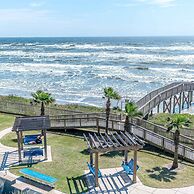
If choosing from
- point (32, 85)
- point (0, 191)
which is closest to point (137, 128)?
point (0, 191)

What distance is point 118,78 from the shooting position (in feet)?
187

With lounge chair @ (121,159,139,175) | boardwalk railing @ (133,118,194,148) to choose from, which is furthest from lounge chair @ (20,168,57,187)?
boardwalk railing @ (133,118,194,148)

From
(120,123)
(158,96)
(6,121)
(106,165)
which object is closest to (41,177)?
(106,165)

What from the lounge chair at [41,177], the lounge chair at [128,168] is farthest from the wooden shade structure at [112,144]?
the lounge chair at [41,177]

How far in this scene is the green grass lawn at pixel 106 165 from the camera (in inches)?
597

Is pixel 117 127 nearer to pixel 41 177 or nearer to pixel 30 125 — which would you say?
pixel 30 125

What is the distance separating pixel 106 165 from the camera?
1691 cm

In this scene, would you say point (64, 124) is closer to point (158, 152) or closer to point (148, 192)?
point (158, 152)

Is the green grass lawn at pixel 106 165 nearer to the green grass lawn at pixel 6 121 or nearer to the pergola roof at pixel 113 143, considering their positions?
the pergola roof at pixel 113 143

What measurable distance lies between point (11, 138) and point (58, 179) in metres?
7.44

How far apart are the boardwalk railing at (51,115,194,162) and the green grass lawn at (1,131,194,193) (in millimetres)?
546

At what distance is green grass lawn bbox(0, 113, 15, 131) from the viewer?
24.0 m

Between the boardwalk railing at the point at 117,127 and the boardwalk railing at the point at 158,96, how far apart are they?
4.72 meters

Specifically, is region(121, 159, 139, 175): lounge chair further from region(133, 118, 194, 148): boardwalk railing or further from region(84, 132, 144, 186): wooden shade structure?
region(133, 118, 194, 148): boardwalk railing
